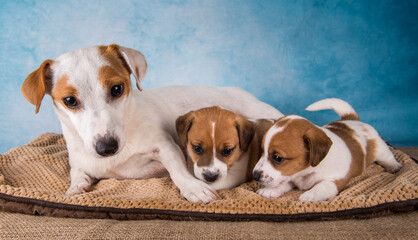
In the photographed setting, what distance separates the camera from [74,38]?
5113 millimetres

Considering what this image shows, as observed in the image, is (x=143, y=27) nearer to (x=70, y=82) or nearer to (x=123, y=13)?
(x=123, y=13)

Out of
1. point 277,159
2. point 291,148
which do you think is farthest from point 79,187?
point 291,148

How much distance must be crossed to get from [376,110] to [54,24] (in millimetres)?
4940

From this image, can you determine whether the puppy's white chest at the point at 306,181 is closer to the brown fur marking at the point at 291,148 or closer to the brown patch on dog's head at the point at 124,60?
the brown fur marking at the point at 291,148

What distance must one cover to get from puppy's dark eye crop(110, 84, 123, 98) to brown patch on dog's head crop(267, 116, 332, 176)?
3.84 feet

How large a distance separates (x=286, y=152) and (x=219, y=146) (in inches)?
20.1

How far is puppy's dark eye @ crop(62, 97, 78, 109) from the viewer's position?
2289 mm

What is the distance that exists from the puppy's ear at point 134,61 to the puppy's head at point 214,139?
1.67 feet

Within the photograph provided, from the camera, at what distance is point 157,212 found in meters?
2.13

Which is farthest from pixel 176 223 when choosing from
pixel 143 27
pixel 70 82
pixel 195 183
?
pixel 143 27

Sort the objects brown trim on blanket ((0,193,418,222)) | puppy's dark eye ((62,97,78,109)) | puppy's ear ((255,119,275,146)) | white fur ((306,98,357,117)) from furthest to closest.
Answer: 1. white fur ((306,98,357,117))
2. puppy's ear ((255,119,275,146))
3. puppy's dark eye ((62,97,78,109))
4. brown trim on blanket ((0,193,418,222))

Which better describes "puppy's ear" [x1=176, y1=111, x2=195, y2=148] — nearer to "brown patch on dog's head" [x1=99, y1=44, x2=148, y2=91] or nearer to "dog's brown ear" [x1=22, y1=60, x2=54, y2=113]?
"brown patch on dog's head" [x1=99, y1=44, x2=148, y2=91]

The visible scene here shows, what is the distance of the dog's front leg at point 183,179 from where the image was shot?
2301mm

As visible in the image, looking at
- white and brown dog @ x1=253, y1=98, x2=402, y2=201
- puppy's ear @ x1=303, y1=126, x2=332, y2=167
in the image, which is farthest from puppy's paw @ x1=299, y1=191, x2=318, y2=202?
puppy's ear @ x1=303, y1=126, x2=332, y2=167
